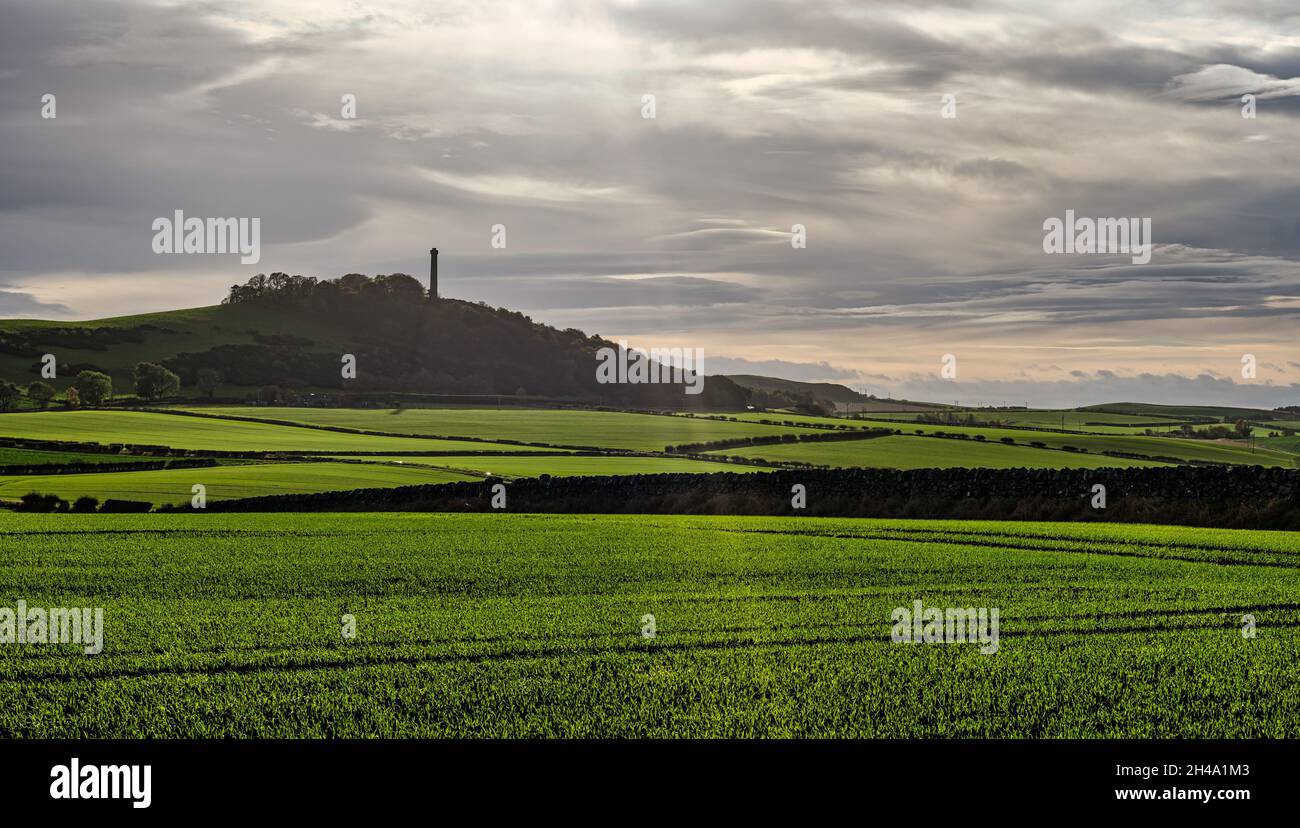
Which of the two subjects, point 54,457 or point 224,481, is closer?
point 224,481

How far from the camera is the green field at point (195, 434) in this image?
77.6m

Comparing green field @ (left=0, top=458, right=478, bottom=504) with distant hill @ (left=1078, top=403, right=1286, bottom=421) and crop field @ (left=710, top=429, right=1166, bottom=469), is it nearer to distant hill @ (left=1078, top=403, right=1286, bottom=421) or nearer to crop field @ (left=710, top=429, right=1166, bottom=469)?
crop field @ (left=710, top=429, right=1166, bottom=469)

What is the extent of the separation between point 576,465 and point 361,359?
117 meters

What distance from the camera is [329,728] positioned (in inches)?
Result: 462

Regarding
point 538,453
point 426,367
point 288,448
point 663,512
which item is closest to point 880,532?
point 663,512

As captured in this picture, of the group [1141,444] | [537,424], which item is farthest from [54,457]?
[1141,444]

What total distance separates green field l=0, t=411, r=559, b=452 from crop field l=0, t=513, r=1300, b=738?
161 ft

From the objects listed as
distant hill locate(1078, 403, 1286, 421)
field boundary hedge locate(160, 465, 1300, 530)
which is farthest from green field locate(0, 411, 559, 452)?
distant hill locate(1078, 403, 1286, 421)

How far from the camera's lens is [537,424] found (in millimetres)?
104688

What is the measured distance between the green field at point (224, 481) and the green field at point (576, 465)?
3.22 metres

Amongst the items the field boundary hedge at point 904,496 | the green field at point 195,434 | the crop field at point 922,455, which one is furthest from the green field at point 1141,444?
the field boundary hedge at point 904,496

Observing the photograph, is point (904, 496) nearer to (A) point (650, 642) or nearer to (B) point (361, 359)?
(A) point (650, 642)

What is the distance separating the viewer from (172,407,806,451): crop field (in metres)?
90.6
